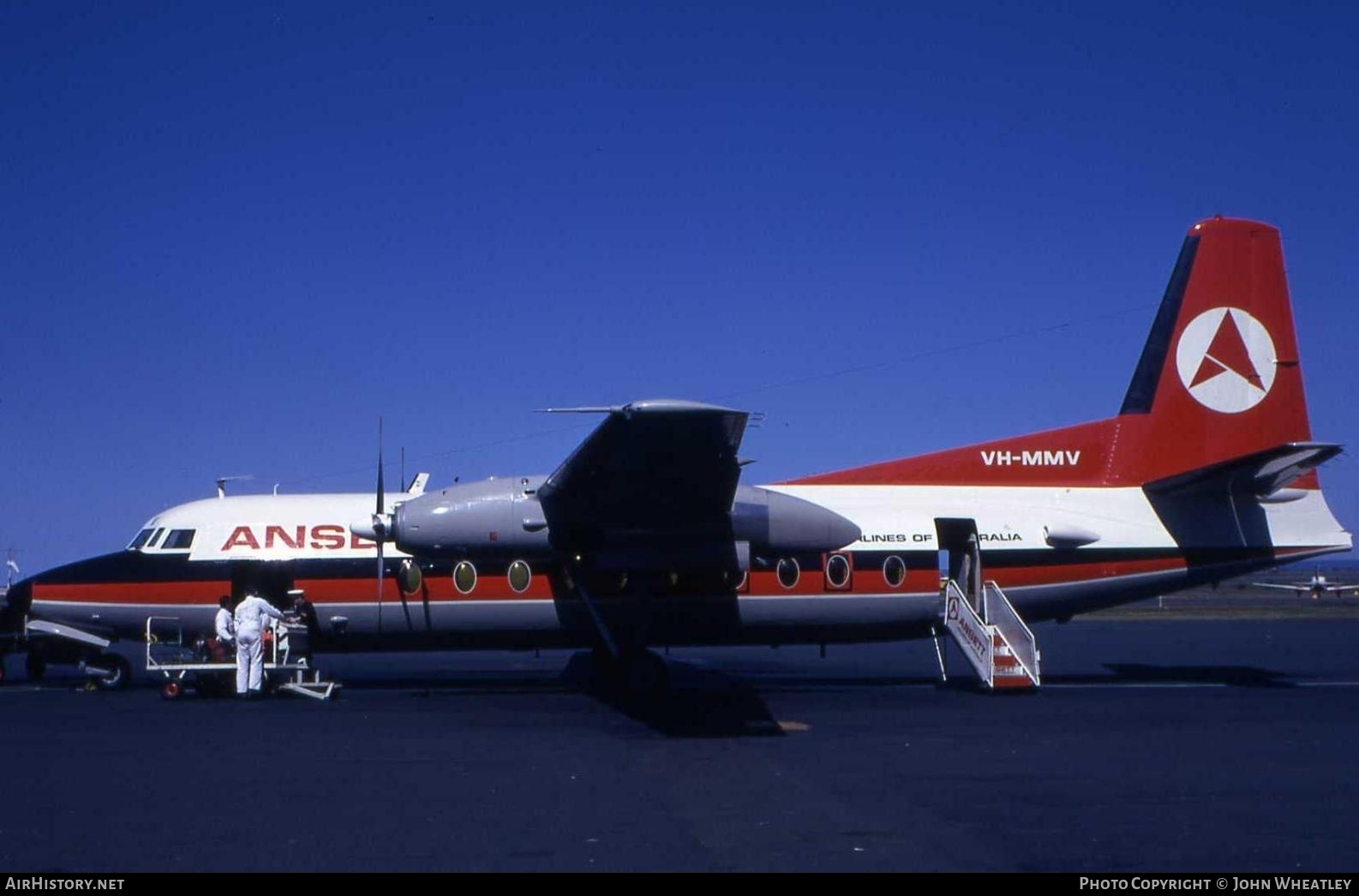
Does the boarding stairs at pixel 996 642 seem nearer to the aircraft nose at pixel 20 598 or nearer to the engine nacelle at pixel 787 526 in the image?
the engine nacelle at pixel 787 526

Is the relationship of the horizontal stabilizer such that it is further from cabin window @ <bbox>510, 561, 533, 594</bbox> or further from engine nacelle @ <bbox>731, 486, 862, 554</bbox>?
cabin window @ <bbox>510, 561, 533, 594</bbox>

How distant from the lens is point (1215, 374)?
54.6ft

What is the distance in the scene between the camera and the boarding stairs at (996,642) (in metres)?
15.0

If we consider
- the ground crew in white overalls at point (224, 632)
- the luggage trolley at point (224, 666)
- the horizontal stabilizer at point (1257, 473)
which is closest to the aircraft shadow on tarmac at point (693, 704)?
the luggage trolley at point (224, 666)

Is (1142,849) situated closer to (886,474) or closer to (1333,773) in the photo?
(1333,773)

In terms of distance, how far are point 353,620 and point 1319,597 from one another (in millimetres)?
55399

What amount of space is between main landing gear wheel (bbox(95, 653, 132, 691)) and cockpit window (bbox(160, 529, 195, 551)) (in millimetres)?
1731

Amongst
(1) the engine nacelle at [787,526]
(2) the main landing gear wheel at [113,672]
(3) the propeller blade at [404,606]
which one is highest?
(1) the engine nacelle at [787,526]

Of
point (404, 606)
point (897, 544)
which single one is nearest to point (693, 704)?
point (897, 544)

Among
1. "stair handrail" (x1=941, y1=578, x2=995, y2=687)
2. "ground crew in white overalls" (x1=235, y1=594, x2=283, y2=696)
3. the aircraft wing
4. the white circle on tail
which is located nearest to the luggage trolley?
"ground crew in white overalls" (x1=235, y1=594, x2=283, y2=696)

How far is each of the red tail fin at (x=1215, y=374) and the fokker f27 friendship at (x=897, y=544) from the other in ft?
0.09

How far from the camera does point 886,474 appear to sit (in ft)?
56.0

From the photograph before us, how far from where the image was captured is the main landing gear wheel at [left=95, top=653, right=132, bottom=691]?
15625 millimetres
